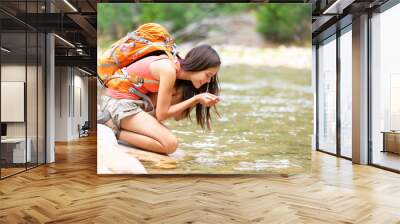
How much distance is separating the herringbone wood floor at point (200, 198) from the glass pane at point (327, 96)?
9.64ft

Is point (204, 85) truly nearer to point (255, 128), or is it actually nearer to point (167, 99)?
point (167, 99)

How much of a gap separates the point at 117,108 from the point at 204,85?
1.31 metres

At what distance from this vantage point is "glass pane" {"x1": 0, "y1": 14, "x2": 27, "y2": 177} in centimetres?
610

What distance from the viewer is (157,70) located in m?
6.06

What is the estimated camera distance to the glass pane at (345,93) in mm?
8656

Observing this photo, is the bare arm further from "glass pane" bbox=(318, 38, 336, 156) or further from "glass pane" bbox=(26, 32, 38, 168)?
"glass pane" bbox=(318, 38, 336, 156)

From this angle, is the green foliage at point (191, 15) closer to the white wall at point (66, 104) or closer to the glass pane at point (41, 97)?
the glass pane at point (41, 97)

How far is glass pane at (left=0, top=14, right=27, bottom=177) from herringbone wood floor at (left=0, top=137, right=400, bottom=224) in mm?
322

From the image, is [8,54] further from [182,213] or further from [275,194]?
[275,194]

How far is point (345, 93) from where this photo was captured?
354 inches

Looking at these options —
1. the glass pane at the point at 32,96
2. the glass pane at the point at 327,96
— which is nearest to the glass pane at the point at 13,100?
the glass pane at the point at 32,96

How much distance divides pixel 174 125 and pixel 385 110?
3.64 meters

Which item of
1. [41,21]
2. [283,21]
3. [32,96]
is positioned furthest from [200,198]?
[41,21]

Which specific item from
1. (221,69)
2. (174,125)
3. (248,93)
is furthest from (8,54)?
(248,93)
